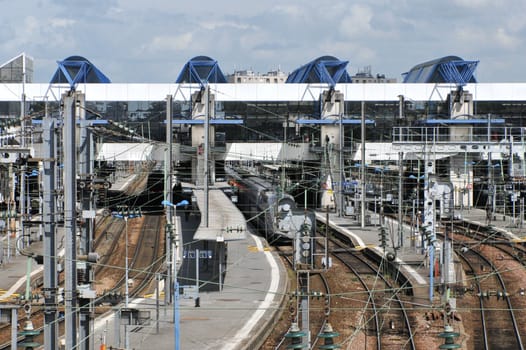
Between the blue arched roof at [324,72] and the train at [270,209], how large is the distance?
29.8 feet

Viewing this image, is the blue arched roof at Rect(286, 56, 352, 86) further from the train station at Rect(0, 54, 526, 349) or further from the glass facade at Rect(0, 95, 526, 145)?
the glass facade at Rect(0, 95, 526, 145)

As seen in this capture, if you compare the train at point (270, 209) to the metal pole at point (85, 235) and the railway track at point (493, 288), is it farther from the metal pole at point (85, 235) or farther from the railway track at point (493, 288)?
the metal pole at point (85, 235)

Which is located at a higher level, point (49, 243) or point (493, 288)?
point (49, 243)

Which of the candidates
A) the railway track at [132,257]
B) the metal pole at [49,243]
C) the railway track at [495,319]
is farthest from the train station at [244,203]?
the railway track at [495,319]

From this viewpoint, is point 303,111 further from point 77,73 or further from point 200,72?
point 77,73

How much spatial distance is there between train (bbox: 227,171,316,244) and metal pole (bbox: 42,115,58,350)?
13215 mm

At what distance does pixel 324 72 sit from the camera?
170ft

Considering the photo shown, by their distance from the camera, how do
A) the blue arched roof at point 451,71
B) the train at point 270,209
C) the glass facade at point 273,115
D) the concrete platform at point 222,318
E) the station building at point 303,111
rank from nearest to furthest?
the concrete platform at point 222,318 → the train at point 270,209 → the station building at point 303,111 → the glass facade at point 273,115 → the blue arched roof at point 451,71

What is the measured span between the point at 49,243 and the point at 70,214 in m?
0.62

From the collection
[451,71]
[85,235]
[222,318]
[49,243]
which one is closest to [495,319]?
[222,318]

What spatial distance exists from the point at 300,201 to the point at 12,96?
663 inches

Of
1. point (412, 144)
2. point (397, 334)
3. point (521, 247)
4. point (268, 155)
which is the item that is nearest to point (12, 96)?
point (268, 155)

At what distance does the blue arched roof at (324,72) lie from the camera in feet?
171

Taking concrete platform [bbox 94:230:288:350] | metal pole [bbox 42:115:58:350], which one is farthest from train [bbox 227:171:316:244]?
metal pole [bbox 42:115:58:350]
